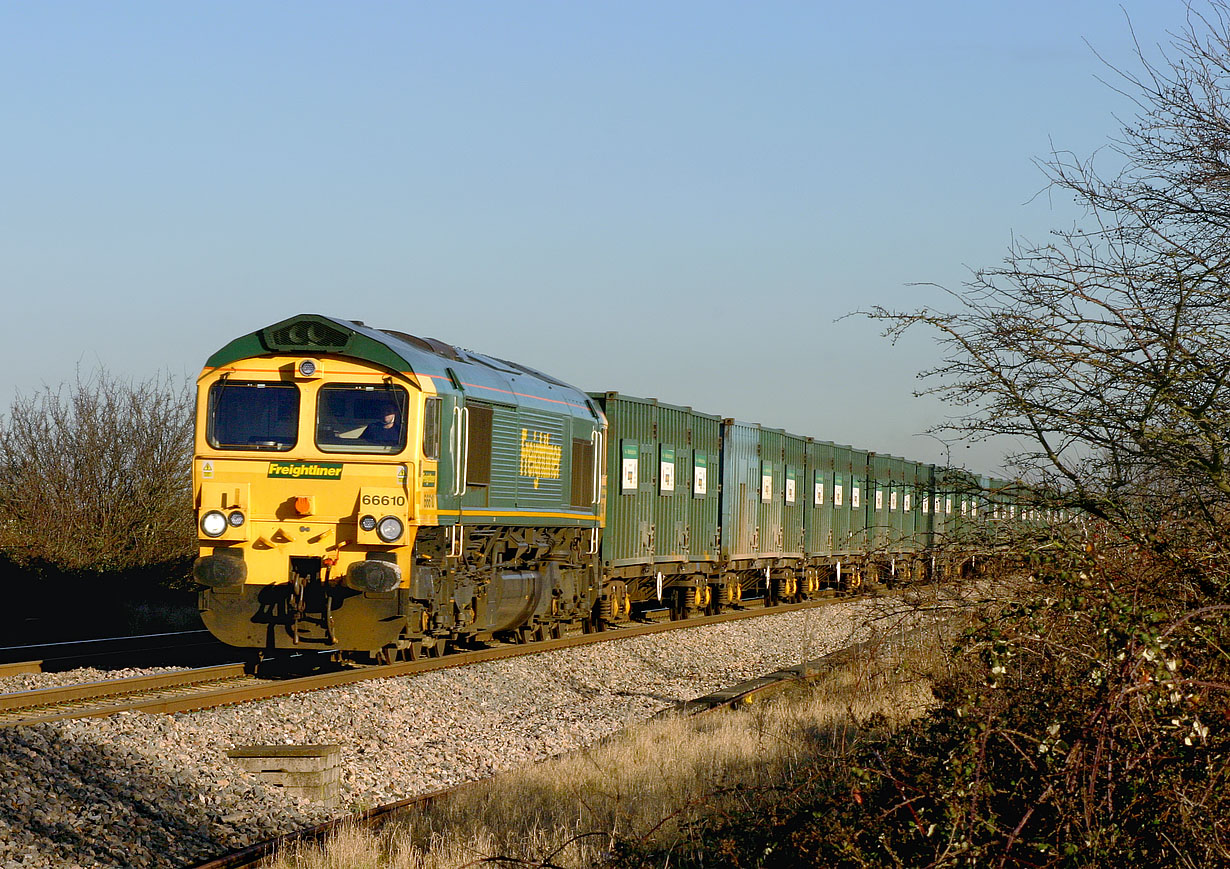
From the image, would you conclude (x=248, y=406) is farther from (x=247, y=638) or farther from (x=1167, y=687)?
(x=1167, y=687)

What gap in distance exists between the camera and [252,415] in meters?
13.7

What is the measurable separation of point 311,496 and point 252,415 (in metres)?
1.14

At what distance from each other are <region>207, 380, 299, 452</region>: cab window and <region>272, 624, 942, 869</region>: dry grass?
16.5ft

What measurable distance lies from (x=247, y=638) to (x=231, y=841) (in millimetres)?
5743

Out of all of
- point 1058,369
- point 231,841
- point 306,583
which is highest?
point 1058,369

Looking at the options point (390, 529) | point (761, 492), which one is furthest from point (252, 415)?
point (761, 492)

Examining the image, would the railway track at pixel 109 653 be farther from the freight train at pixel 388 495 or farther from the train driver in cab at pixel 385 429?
the train driver in cab at pixel 385 429

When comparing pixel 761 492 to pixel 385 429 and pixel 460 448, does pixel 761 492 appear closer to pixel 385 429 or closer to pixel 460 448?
pixel 460 448

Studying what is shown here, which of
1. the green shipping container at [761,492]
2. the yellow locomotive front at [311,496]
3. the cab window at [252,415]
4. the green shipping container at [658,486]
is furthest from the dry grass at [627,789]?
the green shipping container at [761,492]

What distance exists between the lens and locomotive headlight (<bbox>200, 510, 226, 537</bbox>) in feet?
43.2

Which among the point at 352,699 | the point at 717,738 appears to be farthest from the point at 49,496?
the point at 717,738

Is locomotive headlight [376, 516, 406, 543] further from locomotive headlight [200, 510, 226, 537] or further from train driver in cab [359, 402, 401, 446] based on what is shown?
locomotive headlight [200, 510, 226, 537]

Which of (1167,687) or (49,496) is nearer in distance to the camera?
(1167,687)

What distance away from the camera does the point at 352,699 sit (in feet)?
39.0
